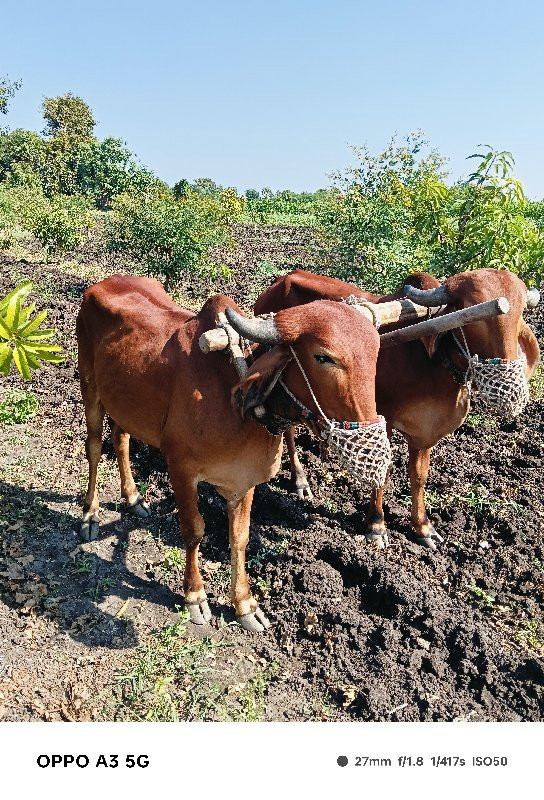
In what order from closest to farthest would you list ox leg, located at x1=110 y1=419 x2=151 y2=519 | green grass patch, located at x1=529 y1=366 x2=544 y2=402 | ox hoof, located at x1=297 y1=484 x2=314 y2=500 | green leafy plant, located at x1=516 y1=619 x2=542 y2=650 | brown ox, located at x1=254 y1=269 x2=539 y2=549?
brown ox, located at x1=254 y1=269 x2=539 y2=549 < green leafy plant, located at x1=516 y1=619 x2=542 y2=650 < ox leg, located at x1=110 y1=419 x2=151 y2=519 < ox hoof, located at x1=297 y1=484 x2=314 y2=500 < green grass patch, located at x1=529 y1=366 x2=544 y2=402

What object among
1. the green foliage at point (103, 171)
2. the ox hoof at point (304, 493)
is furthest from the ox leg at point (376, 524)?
the green foliage at point (103, 171)

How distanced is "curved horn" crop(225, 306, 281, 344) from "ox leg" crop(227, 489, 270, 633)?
4.23 feet

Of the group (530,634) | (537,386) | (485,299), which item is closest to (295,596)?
(530,634)

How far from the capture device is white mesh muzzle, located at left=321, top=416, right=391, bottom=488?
8.55ft

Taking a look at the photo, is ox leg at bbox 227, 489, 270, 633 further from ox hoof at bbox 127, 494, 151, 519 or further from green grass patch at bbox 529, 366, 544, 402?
green grass patch at bbox 529, 366, 544, 402

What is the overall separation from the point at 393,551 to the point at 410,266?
4805 millimetres

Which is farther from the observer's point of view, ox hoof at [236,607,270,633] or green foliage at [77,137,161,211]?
green foliage at [77,137,161,211]

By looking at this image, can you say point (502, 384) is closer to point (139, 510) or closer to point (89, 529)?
point (139, 510)

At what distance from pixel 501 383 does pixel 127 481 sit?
10.0 ft

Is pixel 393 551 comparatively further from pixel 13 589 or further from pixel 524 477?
pixel 13 589

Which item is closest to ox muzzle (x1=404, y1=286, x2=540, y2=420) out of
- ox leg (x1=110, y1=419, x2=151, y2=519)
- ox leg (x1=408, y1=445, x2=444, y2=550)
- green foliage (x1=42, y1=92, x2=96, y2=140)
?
ox leg (x1=408, y1=445, x2=444, y2=550)

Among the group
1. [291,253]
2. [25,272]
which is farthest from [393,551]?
[291,253]

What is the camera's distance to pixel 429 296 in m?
3.94

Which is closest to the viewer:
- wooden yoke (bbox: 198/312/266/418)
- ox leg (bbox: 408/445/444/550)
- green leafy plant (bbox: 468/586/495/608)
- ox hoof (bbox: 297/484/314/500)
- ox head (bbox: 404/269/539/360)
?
wooden yoke (bbox: 198/312/266/418)
